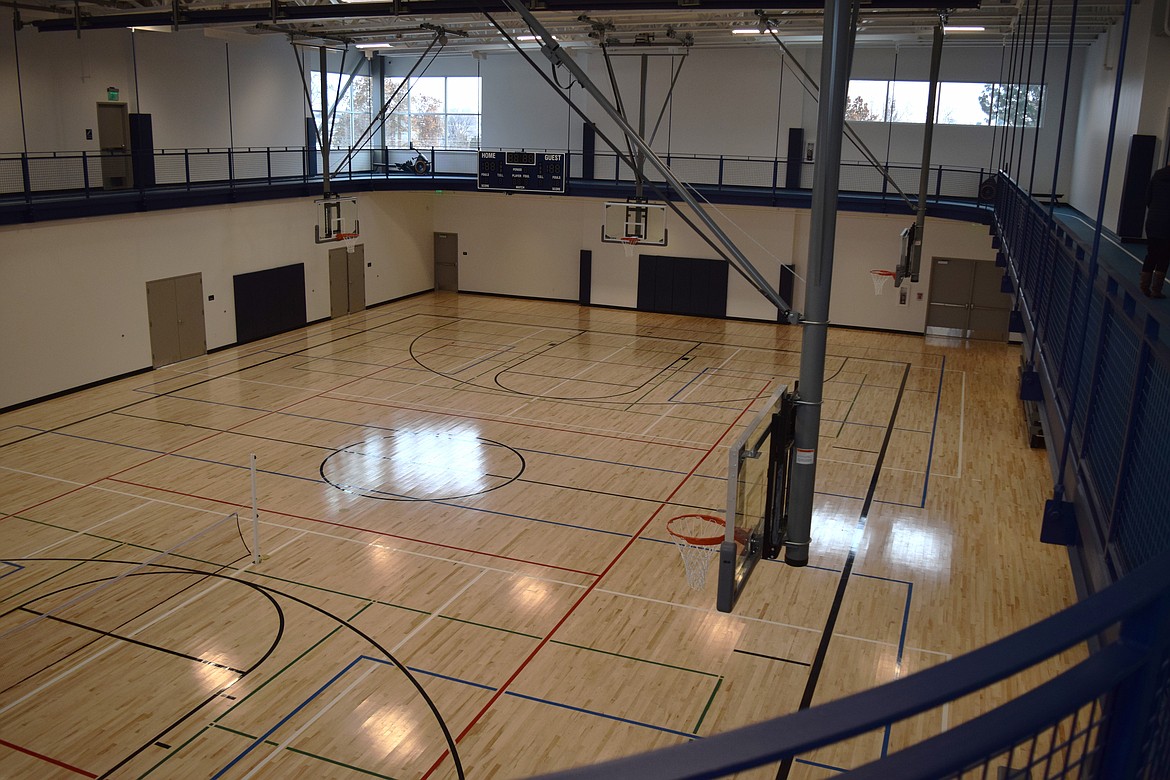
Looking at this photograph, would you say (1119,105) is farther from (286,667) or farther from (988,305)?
(286,667)

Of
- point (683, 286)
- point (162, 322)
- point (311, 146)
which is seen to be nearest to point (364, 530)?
point (162, 322)

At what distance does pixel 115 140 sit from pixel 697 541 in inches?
864

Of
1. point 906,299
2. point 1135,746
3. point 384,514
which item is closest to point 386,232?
point 906,299

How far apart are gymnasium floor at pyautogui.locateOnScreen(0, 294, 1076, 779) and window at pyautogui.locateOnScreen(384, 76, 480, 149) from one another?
1553 cm

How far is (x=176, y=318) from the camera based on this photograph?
25031 millimetres

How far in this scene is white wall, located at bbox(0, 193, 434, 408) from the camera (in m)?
20.8

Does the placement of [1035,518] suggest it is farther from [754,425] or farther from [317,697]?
[317,697]

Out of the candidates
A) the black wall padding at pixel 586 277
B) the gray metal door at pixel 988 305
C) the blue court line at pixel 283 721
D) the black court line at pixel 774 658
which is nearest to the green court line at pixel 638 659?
the black court line at pixel 774 658

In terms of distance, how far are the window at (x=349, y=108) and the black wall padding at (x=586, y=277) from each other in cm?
914

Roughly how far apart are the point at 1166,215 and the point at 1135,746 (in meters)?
8.43

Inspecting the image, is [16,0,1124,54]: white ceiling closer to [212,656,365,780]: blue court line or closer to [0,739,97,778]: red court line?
[212,656,365,780]: blue court line

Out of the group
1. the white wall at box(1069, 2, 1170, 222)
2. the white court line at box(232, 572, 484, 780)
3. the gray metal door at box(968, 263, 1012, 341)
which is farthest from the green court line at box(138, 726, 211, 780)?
the gray metal door at box(968, 263, 1012, 341)

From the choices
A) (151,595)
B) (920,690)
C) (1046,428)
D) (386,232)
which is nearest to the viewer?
(920,690)

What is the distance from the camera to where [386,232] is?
33.7m
